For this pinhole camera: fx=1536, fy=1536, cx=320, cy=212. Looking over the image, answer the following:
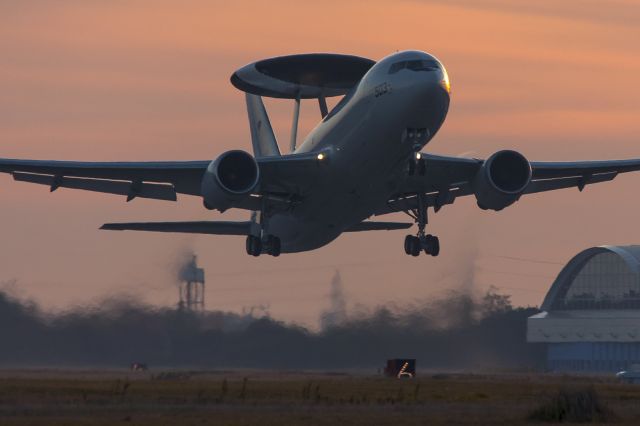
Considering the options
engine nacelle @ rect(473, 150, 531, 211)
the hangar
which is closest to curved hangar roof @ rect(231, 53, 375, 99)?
engine nacelle @ rect(473, 150, 531, 211)

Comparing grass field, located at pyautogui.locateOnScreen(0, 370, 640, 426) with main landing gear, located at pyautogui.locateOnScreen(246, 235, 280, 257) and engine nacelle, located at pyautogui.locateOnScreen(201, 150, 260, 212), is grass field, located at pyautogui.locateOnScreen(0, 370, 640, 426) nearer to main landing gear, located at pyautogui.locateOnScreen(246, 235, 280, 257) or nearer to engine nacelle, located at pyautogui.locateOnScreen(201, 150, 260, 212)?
main landing gear, located at pyautogui.locateOnScreen(246, 235, 280, 257)

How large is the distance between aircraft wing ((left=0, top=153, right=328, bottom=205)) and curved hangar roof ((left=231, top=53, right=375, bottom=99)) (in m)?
10.9

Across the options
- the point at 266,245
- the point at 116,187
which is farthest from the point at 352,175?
the point at 116,187

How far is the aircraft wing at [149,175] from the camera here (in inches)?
2073

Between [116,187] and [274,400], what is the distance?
48.9ft

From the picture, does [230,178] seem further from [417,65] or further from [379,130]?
[417,65]

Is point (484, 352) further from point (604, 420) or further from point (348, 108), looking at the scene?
point (604, 420)

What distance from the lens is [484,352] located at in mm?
76875

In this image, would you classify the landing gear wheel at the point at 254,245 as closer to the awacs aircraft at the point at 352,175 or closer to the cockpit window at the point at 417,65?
the awacs aircraft at the point at 352,175

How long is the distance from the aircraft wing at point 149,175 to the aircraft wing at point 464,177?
12.2ft

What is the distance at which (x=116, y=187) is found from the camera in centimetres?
5791

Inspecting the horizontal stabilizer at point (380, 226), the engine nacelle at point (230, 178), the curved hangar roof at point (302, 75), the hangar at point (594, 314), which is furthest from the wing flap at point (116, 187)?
the hangar at point (594, 314)

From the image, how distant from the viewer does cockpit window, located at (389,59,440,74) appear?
48531 mm

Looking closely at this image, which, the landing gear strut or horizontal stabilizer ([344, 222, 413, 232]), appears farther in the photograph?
horizontal stabilizer ([344, 222, 413, 232])
